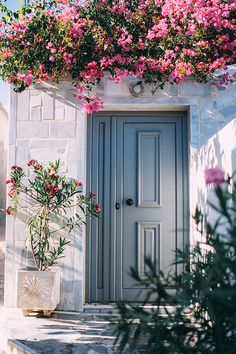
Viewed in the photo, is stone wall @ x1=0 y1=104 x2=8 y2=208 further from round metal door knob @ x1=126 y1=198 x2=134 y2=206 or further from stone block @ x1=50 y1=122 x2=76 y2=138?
round metal door knob @ x1=126 y1=198 x2=134 y2=206

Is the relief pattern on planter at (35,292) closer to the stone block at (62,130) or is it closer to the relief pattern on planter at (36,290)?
the relief pattern on planter at (36,290)

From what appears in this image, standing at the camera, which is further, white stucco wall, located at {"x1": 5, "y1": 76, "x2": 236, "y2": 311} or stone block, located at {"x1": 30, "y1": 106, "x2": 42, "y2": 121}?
stone block, located at {"x1": 30, "y1": 106, "x2": 42, "y2": 121}

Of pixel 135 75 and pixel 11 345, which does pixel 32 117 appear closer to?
pixel 135 75

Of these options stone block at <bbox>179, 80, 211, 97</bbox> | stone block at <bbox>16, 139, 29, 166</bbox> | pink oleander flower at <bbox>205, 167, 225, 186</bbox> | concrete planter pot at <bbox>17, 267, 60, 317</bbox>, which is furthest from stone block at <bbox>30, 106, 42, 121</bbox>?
pink oleander flower at <bbox>205, 167, 225, 186</bbox>

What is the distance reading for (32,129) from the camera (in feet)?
18.3

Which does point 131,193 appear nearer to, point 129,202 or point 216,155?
point 129,202

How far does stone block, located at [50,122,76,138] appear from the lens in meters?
5.53

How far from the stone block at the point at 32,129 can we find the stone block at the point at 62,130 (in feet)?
0.23

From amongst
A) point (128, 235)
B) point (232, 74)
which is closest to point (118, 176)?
point (128, 235)

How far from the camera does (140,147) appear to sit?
5.73m

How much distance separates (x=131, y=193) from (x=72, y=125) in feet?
3.40

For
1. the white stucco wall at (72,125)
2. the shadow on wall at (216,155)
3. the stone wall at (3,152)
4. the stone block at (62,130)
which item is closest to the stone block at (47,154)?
the white stucco wall at (72,125)

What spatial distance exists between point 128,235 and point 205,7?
2.63 metres

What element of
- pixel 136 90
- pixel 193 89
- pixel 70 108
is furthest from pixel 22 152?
pixel 193 89
